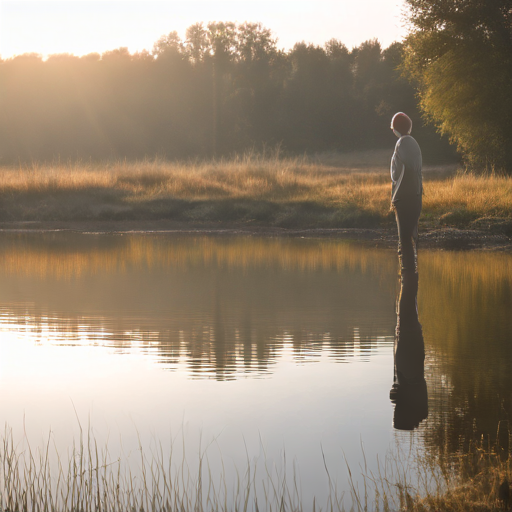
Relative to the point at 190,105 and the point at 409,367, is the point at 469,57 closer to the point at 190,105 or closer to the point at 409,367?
the point at 409,367

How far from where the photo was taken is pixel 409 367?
5.90m

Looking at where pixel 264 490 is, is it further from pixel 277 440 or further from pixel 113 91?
pixel 113 91

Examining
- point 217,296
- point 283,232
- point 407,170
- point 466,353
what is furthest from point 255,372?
point 283,232

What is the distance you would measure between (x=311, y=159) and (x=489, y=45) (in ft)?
97.1

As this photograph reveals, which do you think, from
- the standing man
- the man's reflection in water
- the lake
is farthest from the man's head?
the lake

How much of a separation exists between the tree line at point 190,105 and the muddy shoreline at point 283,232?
3617 cm

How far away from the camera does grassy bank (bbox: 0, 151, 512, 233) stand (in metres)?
21.4

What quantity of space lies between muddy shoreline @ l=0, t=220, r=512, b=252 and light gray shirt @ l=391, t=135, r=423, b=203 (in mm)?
10261

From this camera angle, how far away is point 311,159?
183 ft

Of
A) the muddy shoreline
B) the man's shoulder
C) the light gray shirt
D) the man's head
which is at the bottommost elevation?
the muddy shoreline

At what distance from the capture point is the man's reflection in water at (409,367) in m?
4.83

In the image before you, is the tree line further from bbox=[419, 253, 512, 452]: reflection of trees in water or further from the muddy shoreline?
bbox=[419, 253, 512, 452]: reflection of trees in water

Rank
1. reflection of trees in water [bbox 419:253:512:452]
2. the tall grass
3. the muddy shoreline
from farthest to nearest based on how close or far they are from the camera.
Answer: the muddy shoreline < reflection of trees in water [bbox 419:253:512:452] < the tall grass

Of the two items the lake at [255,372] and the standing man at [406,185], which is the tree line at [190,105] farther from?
the standing man at [406,185]
